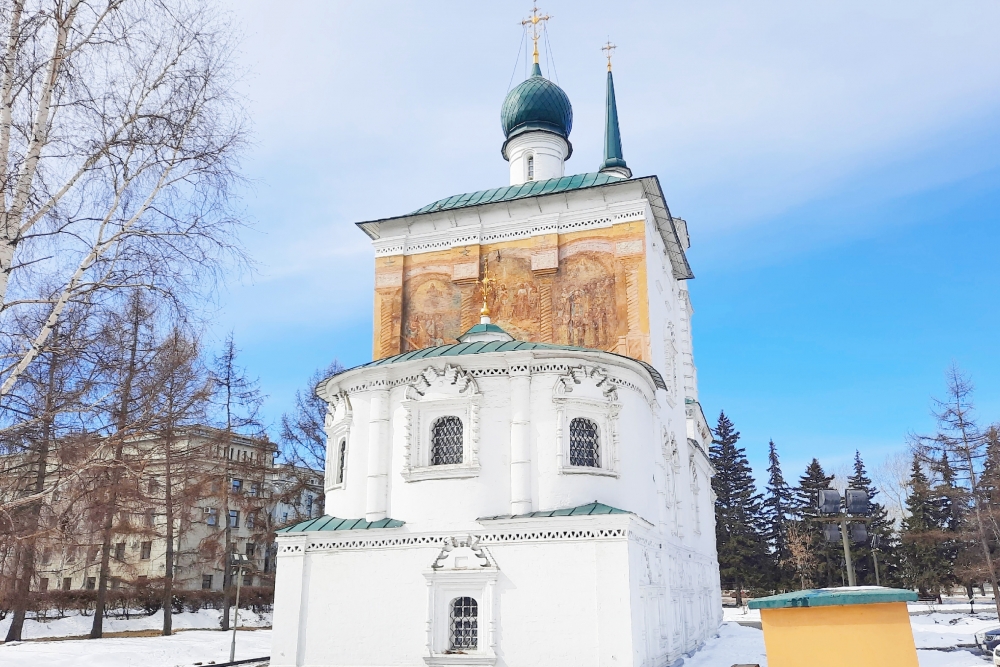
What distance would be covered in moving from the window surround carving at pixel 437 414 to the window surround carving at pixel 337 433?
1.42 meters

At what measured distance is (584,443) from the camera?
13.4 meters

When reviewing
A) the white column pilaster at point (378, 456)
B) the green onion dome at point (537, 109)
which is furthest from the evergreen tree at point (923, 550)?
the white column pilaster at point (378, 456)

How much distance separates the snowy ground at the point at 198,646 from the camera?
16.2 meters

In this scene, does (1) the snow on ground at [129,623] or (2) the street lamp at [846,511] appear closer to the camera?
(2) the street lamp at [846,511]

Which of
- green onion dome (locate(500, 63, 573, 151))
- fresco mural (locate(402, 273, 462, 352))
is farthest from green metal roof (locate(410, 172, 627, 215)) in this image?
green onion dome (locate(500, 63, 573, 151))

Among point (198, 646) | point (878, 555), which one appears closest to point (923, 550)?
point (878, 555)

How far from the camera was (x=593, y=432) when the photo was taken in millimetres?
13516

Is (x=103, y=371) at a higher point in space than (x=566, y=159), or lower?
lower

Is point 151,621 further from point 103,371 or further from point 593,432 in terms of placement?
point 103,371

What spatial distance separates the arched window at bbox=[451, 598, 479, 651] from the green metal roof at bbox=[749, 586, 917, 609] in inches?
277

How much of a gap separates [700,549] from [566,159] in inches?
459

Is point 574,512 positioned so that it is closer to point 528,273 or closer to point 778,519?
point 528,273

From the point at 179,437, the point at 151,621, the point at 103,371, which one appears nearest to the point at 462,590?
the point at 103,371

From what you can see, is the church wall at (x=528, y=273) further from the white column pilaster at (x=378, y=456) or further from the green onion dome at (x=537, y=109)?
the white column pilaster at (x=378, y=456)
